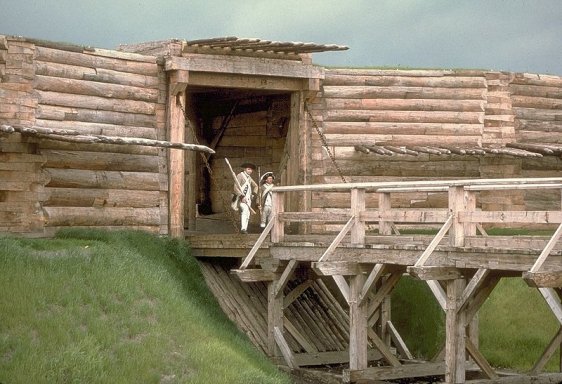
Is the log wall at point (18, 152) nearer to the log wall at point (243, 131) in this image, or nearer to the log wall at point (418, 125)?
the log wall at point (243, 131)

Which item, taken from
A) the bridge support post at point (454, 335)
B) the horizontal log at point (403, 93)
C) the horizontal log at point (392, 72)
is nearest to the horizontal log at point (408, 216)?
the bridge support post at point (454, 335)

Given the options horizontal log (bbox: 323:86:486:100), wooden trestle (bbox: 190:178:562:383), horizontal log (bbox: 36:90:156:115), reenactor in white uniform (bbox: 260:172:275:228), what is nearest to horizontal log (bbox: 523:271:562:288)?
wooden trestle (bbox: 190:178:562:383)

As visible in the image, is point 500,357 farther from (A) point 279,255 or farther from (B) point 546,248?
(B) point 546,248

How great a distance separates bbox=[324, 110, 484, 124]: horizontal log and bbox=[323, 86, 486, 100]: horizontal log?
369 millimetres

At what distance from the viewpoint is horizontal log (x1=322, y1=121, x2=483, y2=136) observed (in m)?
29.3

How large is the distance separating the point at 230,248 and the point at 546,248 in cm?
973

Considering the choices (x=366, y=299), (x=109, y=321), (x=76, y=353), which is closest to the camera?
(x=76, y=353)

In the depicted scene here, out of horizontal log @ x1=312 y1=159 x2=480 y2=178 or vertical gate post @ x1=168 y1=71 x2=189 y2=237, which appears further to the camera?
horizontal log @ x1=312 y1=159 x2=480 y2=178

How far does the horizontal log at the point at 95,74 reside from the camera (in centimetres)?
2570

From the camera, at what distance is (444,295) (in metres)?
19.6

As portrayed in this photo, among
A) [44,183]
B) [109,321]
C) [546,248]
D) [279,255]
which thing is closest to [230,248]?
[279,255]

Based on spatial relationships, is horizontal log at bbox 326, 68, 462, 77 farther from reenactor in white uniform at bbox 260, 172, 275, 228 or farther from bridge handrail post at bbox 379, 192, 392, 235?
bridge handrail post at bbox 379, 192, 392, 235

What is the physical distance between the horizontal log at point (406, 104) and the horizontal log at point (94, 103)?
4558mm

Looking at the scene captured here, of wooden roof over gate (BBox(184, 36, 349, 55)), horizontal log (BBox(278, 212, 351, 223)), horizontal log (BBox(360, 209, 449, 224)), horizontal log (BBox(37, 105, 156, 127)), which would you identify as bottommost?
horizontal log (BBox(278, 212, 351, 223))
